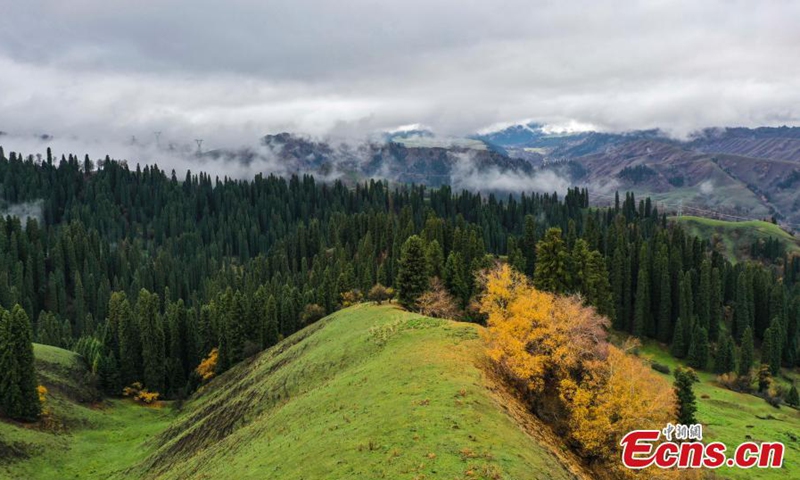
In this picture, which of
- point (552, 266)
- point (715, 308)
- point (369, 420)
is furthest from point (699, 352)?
point (369, 420)

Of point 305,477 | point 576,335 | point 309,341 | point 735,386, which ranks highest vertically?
point 576,335

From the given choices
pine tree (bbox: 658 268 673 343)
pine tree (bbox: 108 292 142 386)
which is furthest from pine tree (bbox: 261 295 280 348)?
pine tree (bbox: 658 268 673 343)

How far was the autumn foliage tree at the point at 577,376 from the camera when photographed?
44406 millimetres

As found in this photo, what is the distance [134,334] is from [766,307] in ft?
566

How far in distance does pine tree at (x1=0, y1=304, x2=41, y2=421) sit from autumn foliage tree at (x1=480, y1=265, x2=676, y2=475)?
76484 mm

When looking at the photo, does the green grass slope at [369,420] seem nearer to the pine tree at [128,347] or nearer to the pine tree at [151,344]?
the pine tree at [151,344]

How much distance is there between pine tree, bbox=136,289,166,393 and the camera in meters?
119

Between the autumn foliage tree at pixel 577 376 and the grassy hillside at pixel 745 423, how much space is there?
2590cm

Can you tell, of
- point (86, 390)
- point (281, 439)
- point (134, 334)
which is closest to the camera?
point (281, 439)

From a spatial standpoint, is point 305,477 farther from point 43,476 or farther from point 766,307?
point 766,307

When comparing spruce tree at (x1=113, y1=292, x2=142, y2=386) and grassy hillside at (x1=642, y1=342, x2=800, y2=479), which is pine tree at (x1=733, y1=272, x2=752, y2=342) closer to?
grassy hillside at (x1=642, y1=342, x2=800, y2=479)

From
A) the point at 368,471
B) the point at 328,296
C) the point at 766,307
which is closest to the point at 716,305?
the point at 766,307

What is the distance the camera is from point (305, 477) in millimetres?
33688

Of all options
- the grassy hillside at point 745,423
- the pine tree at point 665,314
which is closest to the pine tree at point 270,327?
the grassy hillside at point 745,423
